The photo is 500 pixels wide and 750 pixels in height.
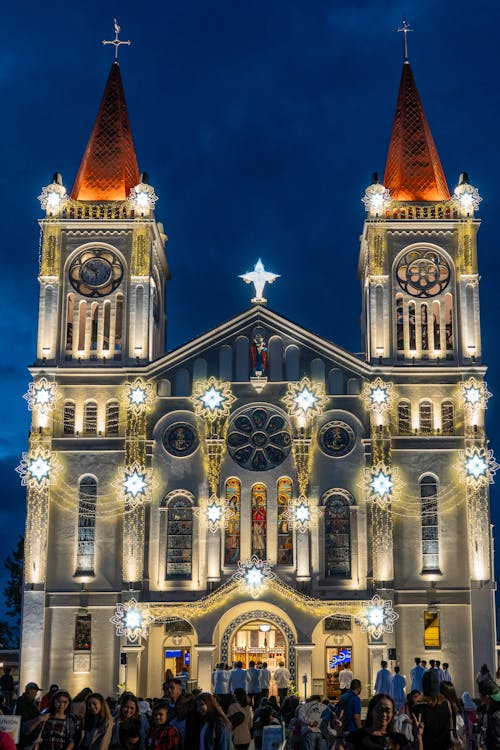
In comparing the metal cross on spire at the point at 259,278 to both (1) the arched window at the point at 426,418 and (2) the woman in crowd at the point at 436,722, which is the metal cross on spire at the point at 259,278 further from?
(2) the woman in crowd at the point at 436,722

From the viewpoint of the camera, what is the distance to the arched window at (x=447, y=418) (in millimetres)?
45250

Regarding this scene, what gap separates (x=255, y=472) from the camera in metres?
44.8

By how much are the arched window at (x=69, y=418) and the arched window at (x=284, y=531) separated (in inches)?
330

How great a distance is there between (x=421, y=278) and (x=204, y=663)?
57.0ft

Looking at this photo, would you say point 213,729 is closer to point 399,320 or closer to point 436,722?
point 436,722

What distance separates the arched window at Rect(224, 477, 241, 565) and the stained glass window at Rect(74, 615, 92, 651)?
18.3 ft

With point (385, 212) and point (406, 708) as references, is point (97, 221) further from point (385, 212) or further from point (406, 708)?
point (406, 708)

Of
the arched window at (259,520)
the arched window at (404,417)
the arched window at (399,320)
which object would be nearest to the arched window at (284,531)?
the arched window at (259,520)

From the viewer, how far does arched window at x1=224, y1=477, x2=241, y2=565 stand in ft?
145

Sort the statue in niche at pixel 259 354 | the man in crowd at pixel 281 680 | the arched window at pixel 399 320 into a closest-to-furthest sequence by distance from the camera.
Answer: the man in crowd at pixel 281 680
the statue in niche at pixel 259 354
the arched window at pixel 399 320

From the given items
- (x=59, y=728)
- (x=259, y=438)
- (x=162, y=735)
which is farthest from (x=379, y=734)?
(x=259, y=438)

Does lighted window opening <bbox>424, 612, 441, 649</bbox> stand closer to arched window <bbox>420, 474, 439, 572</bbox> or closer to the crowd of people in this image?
arched window <bbox>420, 474, 439, 572</bbox>

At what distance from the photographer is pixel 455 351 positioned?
46188 mm

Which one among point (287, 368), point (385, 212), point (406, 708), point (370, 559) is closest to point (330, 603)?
point (370, 559)
